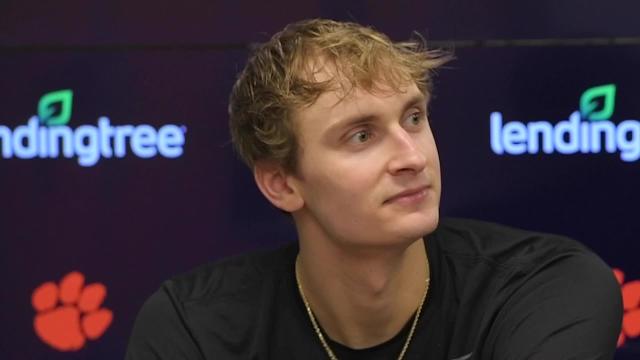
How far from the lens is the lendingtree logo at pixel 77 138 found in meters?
2.86

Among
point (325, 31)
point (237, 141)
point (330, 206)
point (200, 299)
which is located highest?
point (325, 31)

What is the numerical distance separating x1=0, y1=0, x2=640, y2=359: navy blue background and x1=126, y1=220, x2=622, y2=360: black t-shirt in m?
0.65

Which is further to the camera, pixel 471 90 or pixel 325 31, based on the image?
pixel 471 90

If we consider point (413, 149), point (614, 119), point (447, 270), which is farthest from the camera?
point (614, 119)

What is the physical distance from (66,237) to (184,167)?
1.14ft

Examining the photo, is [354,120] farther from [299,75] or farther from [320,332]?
[320,332]

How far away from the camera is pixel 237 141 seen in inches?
90.8

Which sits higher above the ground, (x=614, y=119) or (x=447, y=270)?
(x=614, y=119)

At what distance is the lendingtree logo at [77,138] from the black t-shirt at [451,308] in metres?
0.68

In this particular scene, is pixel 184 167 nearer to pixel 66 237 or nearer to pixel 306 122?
pixel 66 237

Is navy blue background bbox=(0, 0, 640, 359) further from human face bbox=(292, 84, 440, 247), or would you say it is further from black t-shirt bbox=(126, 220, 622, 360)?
human face bbox=(292, 84, 440, 247)

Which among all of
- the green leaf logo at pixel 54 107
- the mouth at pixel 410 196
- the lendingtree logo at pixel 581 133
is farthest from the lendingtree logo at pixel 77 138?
the mouth at pixel 410 196

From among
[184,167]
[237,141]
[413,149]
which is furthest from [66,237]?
[413,149]

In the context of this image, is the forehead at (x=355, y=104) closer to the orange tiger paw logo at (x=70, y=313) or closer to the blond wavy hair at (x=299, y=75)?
the blond wavy hair at (x=299, y=75)
